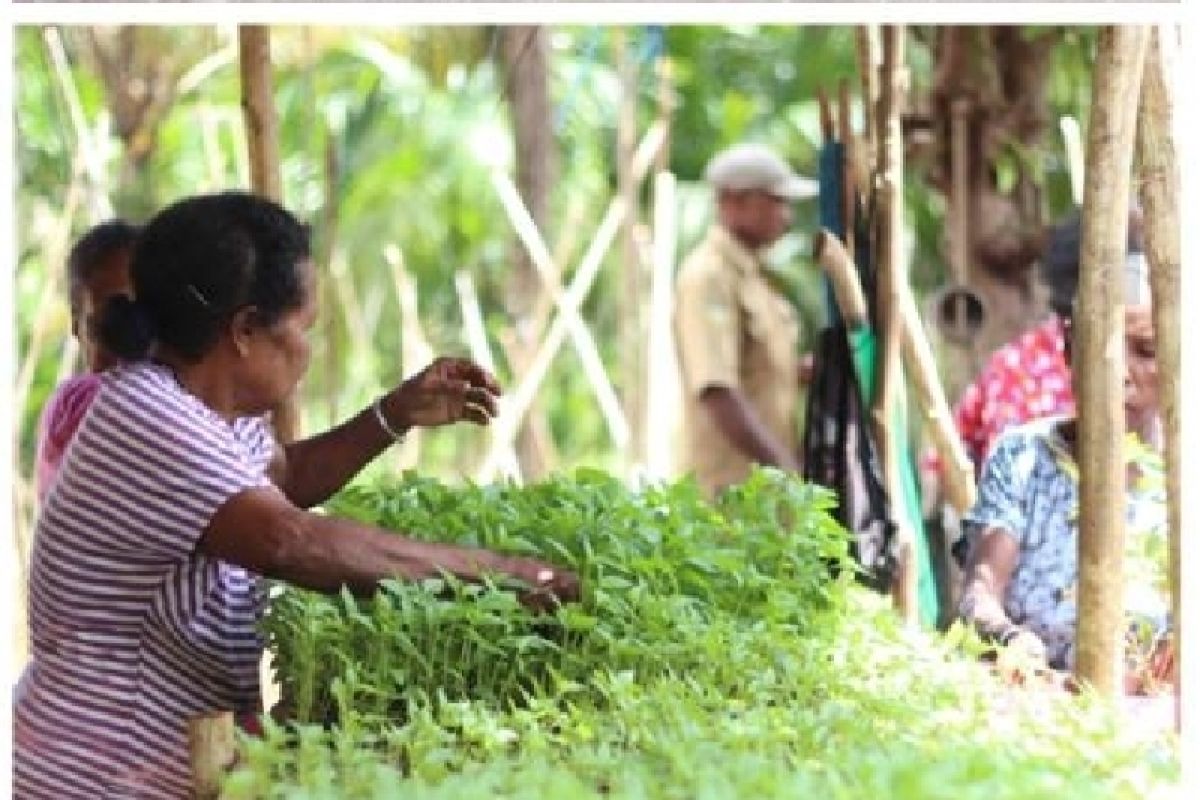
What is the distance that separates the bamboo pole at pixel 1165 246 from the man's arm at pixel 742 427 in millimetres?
3147

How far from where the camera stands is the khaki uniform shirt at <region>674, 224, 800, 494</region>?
721 centimetres

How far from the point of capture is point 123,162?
11328 mm

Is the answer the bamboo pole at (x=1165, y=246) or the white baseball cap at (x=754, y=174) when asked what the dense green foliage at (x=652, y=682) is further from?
the white baseball cap at (x=754, y=174)

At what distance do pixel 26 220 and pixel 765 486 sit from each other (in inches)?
368

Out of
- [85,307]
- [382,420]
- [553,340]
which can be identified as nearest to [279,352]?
[382,420]

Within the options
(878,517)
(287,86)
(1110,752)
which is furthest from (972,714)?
(287,86)

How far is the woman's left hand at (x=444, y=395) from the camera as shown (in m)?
4.06

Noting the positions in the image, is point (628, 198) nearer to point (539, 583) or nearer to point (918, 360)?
point (918, 360)

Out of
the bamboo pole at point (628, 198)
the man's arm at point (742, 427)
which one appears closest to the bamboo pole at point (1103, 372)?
the man's arm at point (742, 427)

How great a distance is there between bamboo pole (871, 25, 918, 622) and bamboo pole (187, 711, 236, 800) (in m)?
2.74

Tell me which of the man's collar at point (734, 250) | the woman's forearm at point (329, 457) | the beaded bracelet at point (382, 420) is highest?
the man's collar at point (734, 250)

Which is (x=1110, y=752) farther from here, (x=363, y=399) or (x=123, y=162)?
(x=363, y=399)

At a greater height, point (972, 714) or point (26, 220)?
point (26, 220)

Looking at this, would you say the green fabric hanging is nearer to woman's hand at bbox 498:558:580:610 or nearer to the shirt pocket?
the shirt pocket
